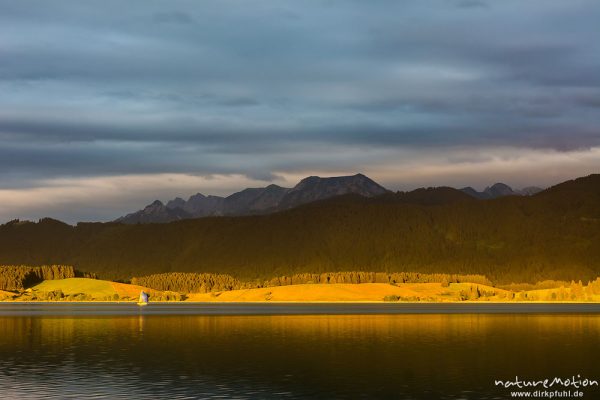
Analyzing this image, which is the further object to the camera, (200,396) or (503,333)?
(503,333)

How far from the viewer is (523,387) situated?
78750 mm

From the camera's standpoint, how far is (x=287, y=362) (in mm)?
102812

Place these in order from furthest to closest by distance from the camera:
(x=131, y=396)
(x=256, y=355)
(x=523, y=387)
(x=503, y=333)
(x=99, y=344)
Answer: (x=503, y=333)
(x=99, y=344)
(x=256, y=355)
(x=523, y=387)
(x=131, y=396)

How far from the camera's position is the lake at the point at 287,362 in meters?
77.6

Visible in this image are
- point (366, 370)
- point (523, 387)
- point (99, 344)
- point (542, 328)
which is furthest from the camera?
point (542, 328)

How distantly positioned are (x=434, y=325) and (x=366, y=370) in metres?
99.2

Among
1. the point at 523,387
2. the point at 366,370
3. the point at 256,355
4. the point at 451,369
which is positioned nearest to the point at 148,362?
the point at 256,355

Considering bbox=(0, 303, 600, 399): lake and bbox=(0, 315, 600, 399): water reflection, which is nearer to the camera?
bbox=(0, 303, 600, 399): lake

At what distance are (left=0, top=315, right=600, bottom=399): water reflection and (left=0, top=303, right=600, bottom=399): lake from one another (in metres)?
0.12

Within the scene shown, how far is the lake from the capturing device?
7756 centimetres

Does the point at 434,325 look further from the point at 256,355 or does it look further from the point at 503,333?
the point at 256,355

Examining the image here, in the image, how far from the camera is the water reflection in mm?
78375

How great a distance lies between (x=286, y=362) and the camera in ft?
337

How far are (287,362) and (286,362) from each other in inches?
4.7
